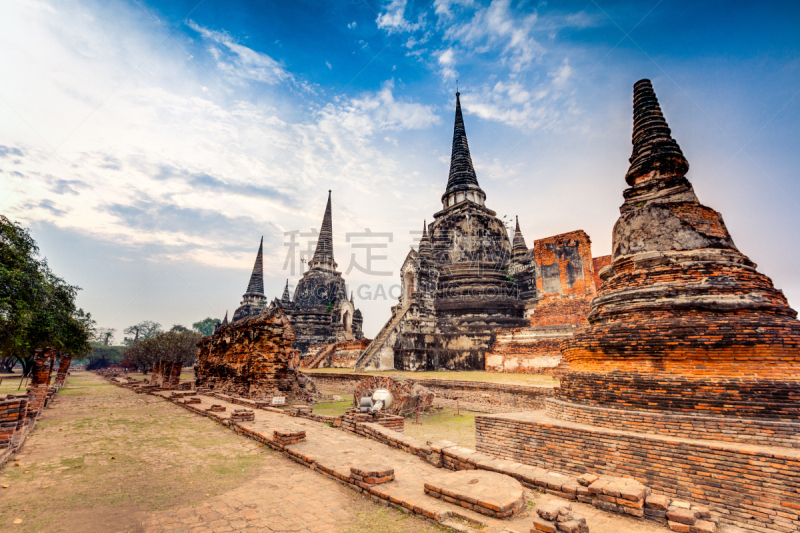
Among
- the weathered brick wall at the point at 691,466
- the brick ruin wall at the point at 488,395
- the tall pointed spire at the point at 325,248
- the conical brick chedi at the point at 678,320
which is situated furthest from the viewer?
the tall pointed spire at the point at 325,248

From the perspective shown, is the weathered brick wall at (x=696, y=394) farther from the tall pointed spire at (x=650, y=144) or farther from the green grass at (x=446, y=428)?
the tall pointed spire at (x=650, y=144)

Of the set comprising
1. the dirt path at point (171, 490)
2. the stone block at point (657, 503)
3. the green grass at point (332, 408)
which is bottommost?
the green grass at point (332, 408)

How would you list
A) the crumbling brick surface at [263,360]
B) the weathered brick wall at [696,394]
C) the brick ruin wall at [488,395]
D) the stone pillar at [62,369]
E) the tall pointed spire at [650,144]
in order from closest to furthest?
1. the weathered brick wall at [696,394]
2. the tall pointed spire at [650,144]
3. the brick ruin wall at [488,395]
4. the crumbling brick surface at [263,360]
5. the stone pillar at [62,369]

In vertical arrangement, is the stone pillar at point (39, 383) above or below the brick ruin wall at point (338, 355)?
below

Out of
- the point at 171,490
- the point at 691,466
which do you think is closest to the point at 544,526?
the point at 691,466

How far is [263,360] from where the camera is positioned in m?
13.3

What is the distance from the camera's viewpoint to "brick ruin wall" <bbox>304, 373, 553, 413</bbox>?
1088 centimetres

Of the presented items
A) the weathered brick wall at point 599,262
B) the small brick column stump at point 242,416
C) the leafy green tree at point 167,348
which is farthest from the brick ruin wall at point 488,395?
the leafy green tree at point 167,348

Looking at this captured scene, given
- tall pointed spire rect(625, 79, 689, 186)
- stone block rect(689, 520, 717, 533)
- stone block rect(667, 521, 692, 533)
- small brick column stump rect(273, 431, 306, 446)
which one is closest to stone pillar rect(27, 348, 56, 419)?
small brick column stump rect(273, 431, 306, 446)

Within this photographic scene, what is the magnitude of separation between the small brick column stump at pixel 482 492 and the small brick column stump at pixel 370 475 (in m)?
0.58

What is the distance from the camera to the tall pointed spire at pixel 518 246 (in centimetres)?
2403

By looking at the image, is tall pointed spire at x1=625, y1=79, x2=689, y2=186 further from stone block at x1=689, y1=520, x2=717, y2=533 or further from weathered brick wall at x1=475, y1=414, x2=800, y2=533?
stone block at x1=689, y1=520, x2=717, y2=533

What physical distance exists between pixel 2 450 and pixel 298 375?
31.1 ft

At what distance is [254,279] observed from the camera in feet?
160
